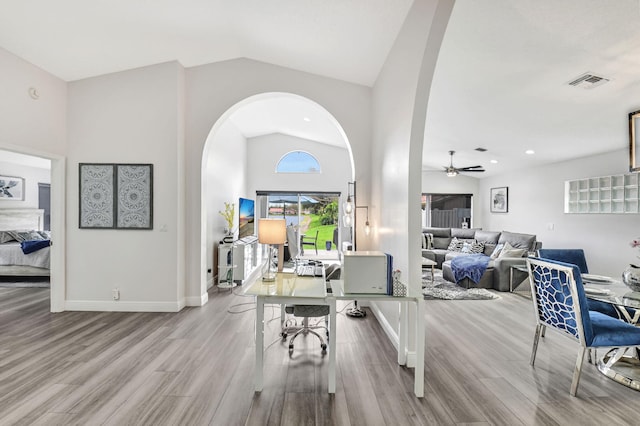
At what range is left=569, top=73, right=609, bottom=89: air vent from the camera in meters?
3.07

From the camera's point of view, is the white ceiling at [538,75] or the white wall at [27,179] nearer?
the white ceiling at [538,75]

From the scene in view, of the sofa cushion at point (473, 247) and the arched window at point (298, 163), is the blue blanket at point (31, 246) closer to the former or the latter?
the arched window at point (298, 163)

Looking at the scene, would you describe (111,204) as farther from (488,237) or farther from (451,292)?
(488,237)

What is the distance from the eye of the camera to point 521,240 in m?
5.96

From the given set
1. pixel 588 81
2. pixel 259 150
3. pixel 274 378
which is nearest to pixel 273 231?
pixel 274 378

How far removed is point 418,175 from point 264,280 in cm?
166

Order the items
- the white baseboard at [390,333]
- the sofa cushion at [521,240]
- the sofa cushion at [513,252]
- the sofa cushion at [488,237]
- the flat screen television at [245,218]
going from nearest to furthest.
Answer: the white baseboard at [390,333]
the sofa cushion at [513,252]
the sofa cushion at [521,240]
the sofa cushion at [488,237]
the flat screen television at [245,218]

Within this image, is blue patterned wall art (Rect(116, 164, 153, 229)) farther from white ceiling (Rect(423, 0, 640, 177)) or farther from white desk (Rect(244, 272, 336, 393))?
white ceiling (Rect(423, 0, 640, 177))

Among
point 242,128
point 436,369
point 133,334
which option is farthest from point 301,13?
point 242,128

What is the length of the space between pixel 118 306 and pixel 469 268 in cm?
553

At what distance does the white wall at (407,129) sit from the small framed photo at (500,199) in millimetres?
5480

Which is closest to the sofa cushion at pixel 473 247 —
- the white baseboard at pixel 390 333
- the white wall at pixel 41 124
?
the white baseboard at pixel 390 333

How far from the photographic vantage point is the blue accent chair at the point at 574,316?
2.21m

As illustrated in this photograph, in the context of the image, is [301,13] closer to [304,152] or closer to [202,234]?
[202,234]
